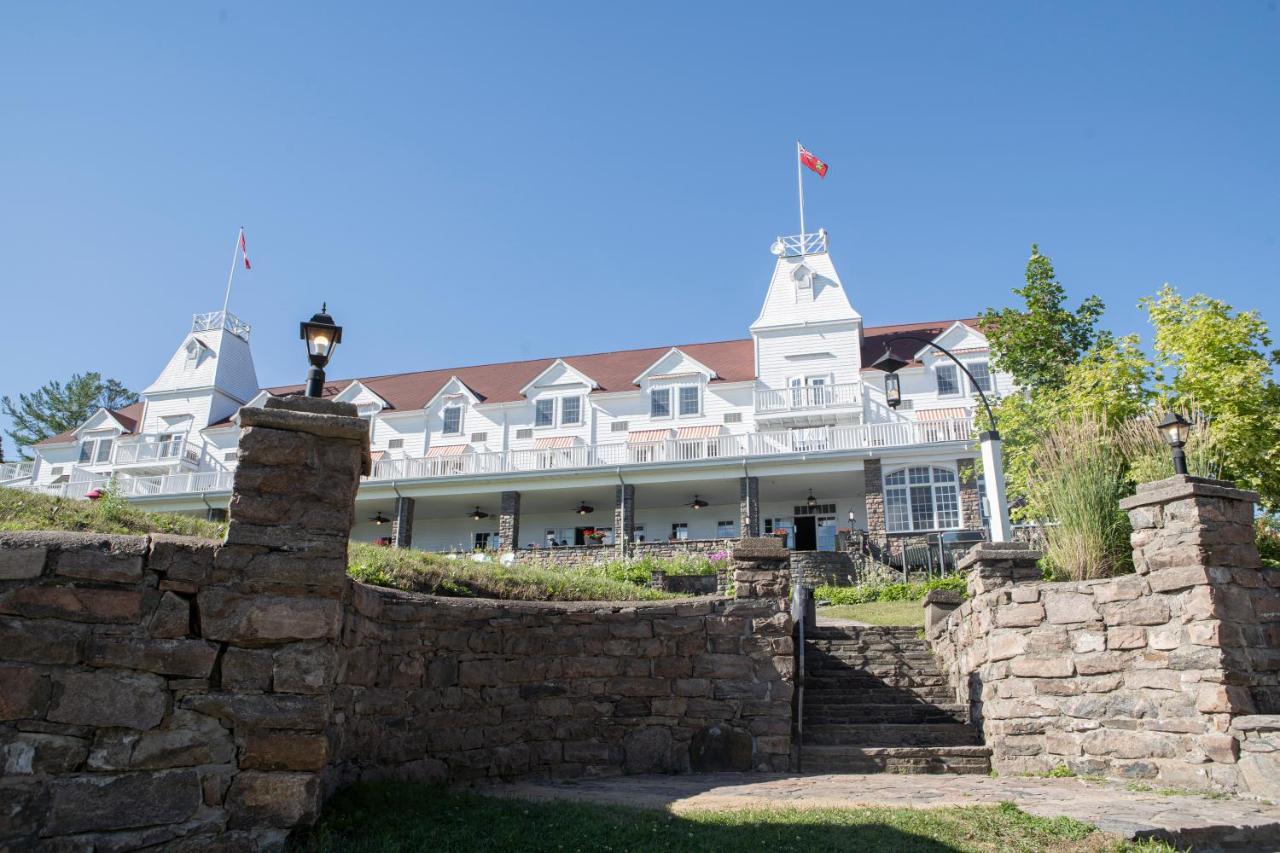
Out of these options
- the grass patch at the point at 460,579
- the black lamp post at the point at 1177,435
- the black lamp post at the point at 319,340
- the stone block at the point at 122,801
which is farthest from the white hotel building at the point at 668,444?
the stone block at the point at 122,801

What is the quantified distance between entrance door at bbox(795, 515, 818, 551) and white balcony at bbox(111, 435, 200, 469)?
74.9 feet

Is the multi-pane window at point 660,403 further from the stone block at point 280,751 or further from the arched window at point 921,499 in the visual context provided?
the stone block at point 280,751

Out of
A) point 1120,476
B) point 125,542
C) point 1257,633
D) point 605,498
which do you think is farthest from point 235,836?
point 605,498

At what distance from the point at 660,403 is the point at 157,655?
1012 inches

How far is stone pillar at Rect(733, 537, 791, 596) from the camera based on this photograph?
8594 millimetres

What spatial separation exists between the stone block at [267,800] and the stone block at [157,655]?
591mm

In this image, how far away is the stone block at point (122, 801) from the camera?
411 cm

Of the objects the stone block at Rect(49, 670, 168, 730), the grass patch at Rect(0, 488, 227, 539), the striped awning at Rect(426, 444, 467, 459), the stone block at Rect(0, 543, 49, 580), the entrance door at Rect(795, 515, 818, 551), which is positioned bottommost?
the stone block at Rect(49, 670, 168, 730)

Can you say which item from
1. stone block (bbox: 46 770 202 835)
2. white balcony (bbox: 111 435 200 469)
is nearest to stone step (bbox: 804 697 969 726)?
stone block (bbox: 46 770 202 835)

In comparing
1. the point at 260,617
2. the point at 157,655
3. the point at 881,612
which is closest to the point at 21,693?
the point at 157,655

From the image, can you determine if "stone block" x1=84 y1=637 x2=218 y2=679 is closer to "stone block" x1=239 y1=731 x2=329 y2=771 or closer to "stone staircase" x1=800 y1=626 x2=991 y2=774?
"stone block" x1=239 y1=731 x2=329 y2=771

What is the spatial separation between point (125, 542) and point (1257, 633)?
8.07 metres

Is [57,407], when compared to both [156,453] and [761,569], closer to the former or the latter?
[156,453]

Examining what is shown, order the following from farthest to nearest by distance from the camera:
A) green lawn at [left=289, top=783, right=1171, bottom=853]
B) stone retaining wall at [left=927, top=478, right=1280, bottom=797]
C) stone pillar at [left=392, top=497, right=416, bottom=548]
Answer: stone pillar at [left=392, top=497, right=416, bottom=548], stone retaining wall at [left=927, top=478, right=1280, bottom=797], green lawn at [left=289, top=783, right=1171, bottom=853]
